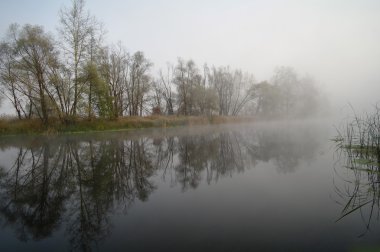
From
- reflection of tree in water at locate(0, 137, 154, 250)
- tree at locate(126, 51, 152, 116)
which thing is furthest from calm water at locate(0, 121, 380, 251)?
tree at locate(126, 51, 152, 116)

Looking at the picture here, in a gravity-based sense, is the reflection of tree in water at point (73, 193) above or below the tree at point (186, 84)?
below

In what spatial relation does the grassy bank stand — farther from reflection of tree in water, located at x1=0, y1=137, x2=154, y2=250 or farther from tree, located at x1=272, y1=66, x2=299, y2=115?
tree, located at x1=272, y1=66, x2=299, y2=115

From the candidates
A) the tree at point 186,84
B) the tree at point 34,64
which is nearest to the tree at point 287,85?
the tree at point 186,84

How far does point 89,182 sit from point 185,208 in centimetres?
315

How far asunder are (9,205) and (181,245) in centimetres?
404

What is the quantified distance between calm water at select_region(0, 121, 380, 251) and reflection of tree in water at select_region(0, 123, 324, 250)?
0.08 ft

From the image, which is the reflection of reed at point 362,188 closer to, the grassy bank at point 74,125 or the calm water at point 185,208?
the calm water at point 185,208

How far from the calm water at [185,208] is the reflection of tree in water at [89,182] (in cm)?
3

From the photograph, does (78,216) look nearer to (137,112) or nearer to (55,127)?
(55,127)

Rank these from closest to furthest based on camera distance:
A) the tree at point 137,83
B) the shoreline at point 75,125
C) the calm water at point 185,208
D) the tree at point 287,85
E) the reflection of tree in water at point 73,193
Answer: the calm water at point 185,208 < the reflection of tree in water at point 73,193 < the shoreline at point 75,125 < the tree at point 137,83 < the tree at point 287,85

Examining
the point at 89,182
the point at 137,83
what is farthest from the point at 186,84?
the point at 89,182

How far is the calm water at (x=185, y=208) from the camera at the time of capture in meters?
3.34

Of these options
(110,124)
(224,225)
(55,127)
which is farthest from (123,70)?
(224,225)

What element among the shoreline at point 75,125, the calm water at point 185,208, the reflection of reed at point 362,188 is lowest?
the calm water at point 185,208
